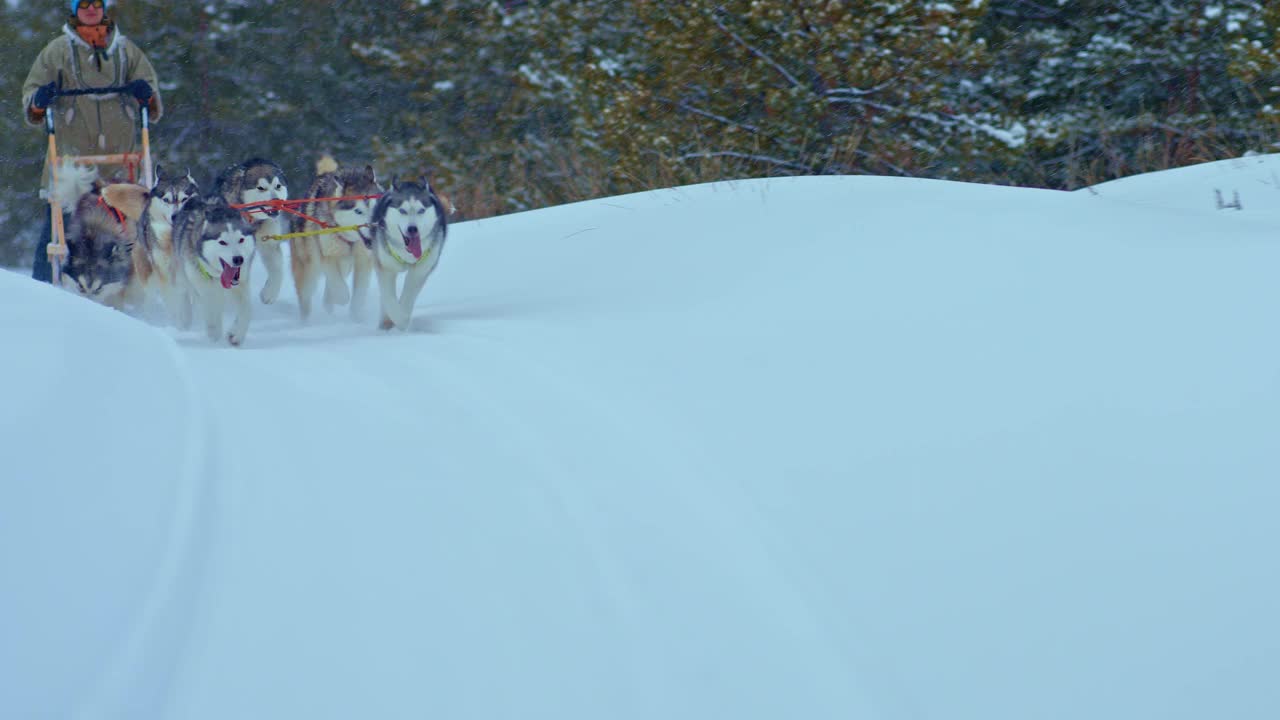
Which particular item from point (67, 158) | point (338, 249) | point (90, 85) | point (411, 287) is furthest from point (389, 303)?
point (90, 85)

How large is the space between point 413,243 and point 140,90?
2492mm

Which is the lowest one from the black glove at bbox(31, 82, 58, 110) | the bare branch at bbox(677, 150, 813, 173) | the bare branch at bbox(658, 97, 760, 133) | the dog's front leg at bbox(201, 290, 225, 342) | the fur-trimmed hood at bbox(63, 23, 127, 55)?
the dog's front leg at bbox(201, 290, 225, 342)

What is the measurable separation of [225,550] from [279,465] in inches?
24.2

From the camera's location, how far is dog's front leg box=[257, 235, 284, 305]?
6.96 m

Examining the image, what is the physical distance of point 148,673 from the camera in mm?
2373

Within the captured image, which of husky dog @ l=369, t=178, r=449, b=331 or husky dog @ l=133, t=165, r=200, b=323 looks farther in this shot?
husky dog @ l=133, t=165, r=200, b=323

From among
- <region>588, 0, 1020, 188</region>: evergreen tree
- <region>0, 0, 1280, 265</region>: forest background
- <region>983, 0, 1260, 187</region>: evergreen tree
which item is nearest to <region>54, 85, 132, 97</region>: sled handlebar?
<region>0, 0, 1280, 265</region>: forest background

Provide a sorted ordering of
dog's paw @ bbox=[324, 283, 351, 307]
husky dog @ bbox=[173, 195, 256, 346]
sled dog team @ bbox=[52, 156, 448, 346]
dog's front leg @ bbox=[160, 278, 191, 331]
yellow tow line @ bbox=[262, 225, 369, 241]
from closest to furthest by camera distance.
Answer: husky dog @ bbox=[173, 195, 256, 346]
sled dog team @ bbox=[52, 156, 448, 346]
yellow tow line @ bbox=[262, 225, 369, 241]
dog's front leg @ bbox=[160, 278, 191, 331]
dog's paw @ bbox=[324, 283, 351, 307]

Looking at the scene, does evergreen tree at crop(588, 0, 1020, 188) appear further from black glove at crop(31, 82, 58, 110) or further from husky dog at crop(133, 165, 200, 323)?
black glove at crop(31, 82, 58, 110)

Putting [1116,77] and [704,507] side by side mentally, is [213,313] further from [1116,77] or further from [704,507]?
[1116,77]

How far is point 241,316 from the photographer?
19.9 ft

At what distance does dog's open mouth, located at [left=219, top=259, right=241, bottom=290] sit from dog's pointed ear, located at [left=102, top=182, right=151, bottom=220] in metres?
1.46

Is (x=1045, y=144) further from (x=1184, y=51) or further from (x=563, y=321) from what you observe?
(x=563, y=321)

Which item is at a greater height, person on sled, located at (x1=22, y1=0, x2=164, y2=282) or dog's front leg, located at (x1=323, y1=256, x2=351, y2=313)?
person on sled, located at (x1=22, y1=0, x2=164, y2=282)
